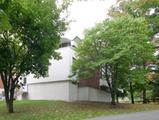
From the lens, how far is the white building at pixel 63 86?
1336 inches

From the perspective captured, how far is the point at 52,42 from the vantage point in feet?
75.5

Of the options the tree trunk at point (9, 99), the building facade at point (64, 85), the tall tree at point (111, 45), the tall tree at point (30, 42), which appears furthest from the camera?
the building facade at point (64, 85)

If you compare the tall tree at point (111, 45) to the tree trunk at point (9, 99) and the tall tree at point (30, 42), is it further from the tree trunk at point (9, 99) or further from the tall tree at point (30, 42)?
the tree trunk at point (9, 99)

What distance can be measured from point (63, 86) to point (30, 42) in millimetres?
12339

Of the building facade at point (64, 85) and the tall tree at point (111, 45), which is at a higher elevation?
the tall tree at point (111, 45)

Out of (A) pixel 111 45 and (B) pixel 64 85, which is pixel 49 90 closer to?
(B) pixel 64 85

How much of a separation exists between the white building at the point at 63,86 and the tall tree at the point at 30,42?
31.1ft

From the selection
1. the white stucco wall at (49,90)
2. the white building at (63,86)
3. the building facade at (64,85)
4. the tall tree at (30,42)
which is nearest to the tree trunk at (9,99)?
the tall tree at (30,42)

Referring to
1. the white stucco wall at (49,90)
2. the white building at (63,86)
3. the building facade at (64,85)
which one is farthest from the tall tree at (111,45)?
the white stucco wall at (49,90)

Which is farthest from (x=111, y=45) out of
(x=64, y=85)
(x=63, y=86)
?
(x=63, y=86)

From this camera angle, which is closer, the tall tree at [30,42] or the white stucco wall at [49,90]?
the tall tree at [30,42]

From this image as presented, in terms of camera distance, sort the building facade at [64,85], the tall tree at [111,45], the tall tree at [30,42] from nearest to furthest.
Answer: the tall tree at [30,42], the tall tree at [111,45], the building facade at [64,85]

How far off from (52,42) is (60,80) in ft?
39.1

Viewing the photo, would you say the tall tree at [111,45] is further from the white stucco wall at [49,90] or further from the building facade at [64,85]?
the white stucco wall at [49,90]
